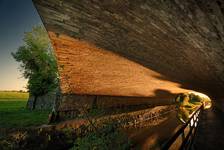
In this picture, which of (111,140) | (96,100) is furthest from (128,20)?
(96,100)

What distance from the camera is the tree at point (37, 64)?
22.8 meters

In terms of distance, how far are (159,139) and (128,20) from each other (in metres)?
6.50

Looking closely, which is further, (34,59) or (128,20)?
(34,59)

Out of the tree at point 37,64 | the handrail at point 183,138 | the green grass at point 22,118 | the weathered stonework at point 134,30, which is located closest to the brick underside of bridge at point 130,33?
the weathered stonework at point 134,30

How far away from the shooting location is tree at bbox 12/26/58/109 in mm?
22812

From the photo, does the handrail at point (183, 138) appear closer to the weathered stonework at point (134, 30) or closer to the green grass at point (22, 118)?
the weathered stonework at point (134, 30)

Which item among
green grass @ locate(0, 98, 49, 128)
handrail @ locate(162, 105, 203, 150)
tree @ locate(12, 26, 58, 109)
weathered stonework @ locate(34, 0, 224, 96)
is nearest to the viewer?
handrail @ locate(162, 105, 203, 150)

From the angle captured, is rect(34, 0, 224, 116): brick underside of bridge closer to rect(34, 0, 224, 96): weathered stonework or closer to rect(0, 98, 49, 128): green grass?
rect(34, 0, 224, 96): weathered stonework

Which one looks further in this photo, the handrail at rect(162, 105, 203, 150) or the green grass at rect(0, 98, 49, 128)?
the green grass at rect(0, 98, 49, 128)

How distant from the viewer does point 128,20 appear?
373 centimetres

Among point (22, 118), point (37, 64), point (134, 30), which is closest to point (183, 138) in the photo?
point (134, 30)

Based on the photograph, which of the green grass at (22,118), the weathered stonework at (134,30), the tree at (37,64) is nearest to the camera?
the weathered stonework at (134,30)

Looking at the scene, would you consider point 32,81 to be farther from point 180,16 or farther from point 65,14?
point 180,16

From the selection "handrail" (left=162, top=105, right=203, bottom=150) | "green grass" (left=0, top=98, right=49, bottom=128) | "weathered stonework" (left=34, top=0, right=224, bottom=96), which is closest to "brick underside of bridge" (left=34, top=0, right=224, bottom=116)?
"weathered stonework" (left=34, top=0, right=224, bottom=96)
